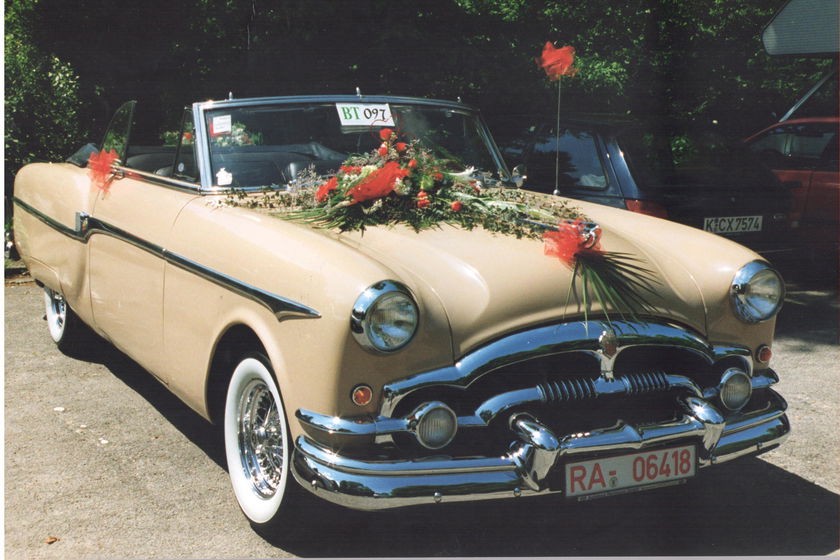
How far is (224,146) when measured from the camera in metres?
4.11

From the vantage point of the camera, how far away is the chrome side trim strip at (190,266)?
296cm

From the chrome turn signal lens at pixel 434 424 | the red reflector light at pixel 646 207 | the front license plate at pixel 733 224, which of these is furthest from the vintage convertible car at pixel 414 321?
the front license plate at pixel 733 224

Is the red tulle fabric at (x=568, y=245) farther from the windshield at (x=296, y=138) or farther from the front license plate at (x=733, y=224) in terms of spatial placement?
the front license plate at (x=733, y=224)

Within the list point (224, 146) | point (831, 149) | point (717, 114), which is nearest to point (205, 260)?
point (224, 146)

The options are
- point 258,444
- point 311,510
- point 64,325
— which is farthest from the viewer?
point 64,325

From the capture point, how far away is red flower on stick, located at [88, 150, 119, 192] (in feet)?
15.9

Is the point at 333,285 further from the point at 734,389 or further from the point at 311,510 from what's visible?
the point at 734,389

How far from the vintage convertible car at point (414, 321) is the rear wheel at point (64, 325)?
1.44m

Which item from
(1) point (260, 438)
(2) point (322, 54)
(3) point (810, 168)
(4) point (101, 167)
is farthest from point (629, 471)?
(2) point (322, 54)

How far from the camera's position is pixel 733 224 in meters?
6.36

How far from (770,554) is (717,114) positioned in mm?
17159

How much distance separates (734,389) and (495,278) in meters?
1.03

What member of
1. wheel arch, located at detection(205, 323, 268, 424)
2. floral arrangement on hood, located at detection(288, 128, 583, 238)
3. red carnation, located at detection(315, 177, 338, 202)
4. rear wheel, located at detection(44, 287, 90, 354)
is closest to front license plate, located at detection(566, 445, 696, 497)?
floral arrangement on hood, located at detection(288, 128, 583, 238)

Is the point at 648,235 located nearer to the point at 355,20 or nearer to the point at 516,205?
the point at 516,205
